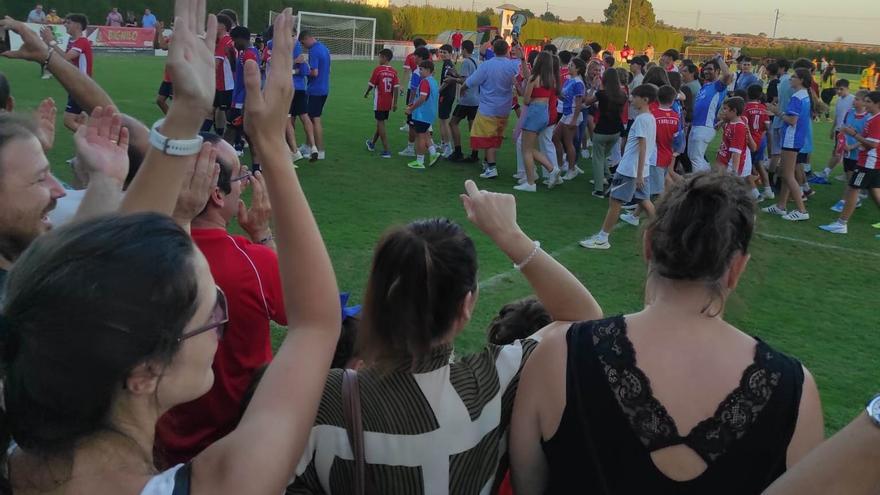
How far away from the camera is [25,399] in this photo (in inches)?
46.1

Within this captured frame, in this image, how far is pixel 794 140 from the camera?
33.1ft

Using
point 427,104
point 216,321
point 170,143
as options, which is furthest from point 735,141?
point 216,321

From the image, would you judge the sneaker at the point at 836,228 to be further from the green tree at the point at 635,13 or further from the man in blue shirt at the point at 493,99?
the green tree at the point at 635,13

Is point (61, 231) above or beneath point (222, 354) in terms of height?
above

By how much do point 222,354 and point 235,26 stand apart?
10.2 meters

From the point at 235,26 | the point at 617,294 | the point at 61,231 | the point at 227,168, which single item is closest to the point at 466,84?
the point at 235,26

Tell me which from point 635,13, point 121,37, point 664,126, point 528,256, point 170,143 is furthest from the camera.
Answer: point 635,13

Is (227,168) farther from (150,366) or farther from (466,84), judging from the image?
(466,84)

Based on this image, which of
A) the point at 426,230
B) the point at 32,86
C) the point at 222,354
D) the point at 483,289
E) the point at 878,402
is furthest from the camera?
the point at 32,86

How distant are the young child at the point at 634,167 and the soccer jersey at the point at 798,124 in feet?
11.3

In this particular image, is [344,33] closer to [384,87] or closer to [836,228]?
[384,87]

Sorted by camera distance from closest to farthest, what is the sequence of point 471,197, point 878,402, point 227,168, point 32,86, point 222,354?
point 878,402
point 471,197
point 222,354
point 227,168
point 32,86

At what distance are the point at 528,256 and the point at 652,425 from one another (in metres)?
0.61

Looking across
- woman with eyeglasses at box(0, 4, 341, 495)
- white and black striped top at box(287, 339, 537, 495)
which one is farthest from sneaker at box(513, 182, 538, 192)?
woman with eyeglasses at box(0, 4, 341, 495)
